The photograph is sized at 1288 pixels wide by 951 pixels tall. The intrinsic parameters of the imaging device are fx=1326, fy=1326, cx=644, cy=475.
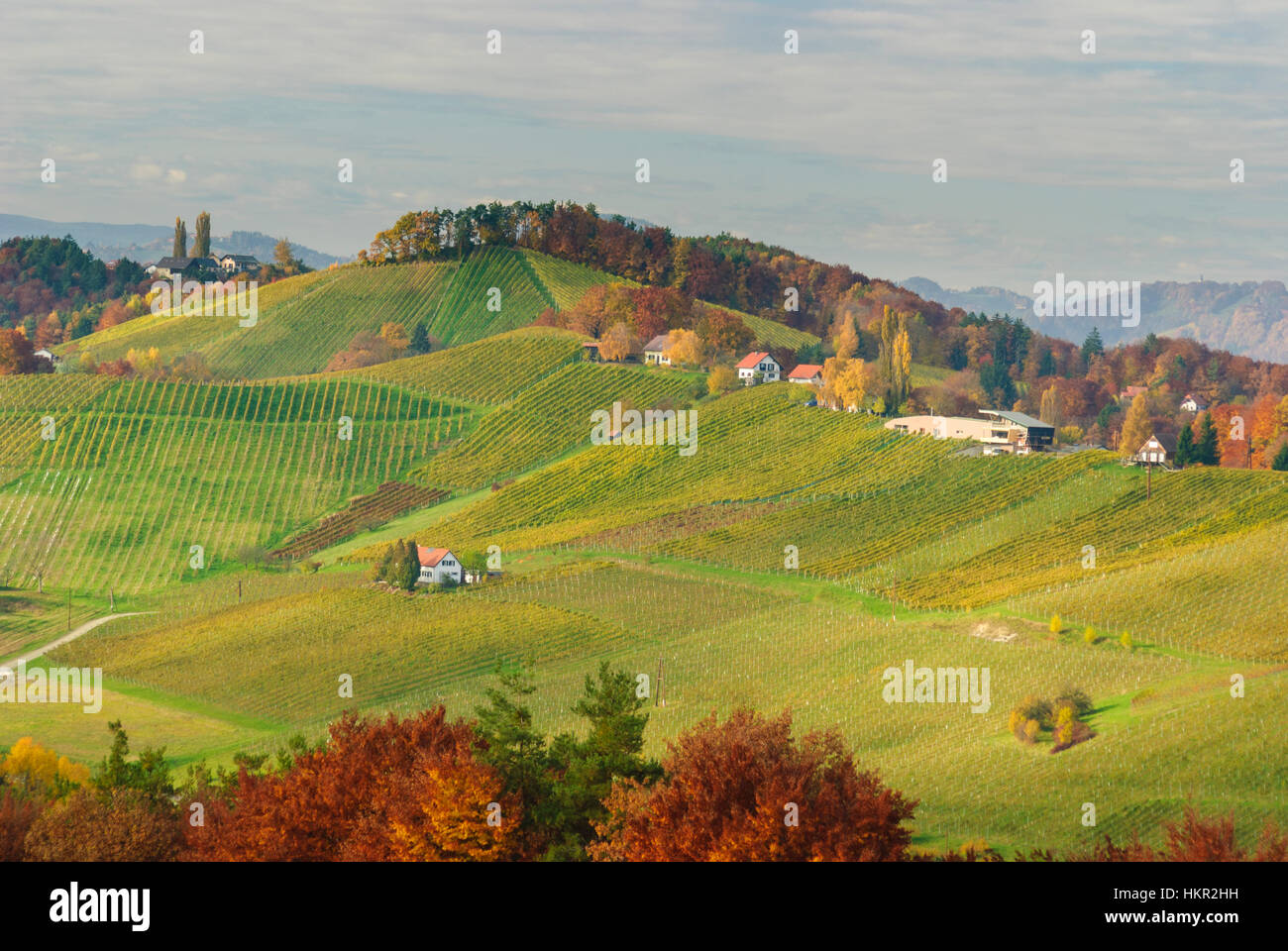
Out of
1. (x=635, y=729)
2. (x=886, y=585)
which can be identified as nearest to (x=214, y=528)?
(x=886, y=585)

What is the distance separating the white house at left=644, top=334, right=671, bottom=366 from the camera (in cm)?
12800

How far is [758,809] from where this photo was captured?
23469mm

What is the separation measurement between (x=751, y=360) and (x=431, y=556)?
49.8 metres

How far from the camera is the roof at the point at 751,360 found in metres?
121

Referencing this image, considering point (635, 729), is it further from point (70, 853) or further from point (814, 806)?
point (70, 853)

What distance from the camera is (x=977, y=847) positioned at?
36750mm

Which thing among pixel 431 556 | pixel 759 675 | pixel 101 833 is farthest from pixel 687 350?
pixel 101 833

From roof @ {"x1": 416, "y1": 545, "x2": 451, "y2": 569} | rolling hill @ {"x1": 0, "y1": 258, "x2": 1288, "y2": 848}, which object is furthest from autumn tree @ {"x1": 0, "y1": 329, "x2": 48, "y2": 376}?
roof @ {"x1": 416, "y1": 545, "x2": 451, "y2": 569}

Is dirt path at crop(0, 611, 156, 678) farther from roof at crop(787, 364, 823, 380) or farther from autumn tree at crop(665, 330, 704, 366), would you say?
roof at crop(787, 364, 823, 380)

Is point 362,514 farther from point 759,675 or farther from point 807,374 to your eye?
point 759,675

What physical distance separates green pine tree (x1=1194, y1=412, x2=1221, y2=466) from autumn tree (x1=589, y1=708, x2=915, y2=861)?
74185 mm

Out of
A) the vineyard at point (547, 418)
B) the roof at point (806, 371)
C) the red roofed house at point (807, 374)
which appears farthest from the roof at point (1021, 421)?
the vineyard at point (547, 418)

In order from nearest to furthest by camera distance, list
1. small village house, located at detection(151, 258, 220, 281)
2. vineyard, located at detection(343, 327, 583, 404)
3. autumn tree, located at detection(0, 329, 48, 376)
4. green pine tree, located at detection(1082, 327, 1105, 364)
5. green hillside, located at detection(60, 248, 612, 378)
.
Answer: vineyard, located at detection(343, 327, 583, 404), autumn tree, located at detection(0, 329, 48, 376), green hillside, located at detection(60, 248, 612, 378), green pine tree, located at detection(1082, 327, 1105, 364), small village house, located at detection(151, 258, 220, 281)
